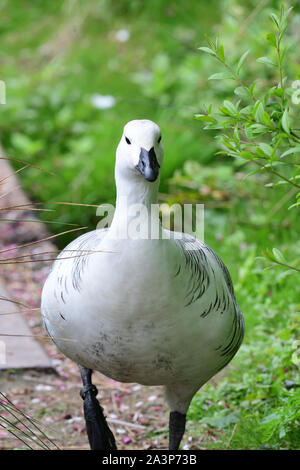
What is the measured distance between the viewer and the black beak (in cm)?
190

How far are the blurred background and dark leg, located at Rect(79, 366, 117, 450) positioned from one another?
57 cm

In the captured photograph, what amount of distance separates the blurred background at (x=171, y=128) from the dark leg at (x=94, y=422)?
566 millimetres

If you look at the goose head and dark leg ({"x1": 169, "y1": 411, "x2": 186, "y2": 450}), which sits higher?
the goose head

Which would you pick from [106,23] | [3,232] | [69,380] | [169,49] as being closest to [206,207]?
[3,232]

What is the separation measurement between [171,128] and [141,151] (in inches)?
142

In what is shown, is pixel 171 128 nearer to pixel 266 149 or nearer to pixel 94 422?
pixel 94 422

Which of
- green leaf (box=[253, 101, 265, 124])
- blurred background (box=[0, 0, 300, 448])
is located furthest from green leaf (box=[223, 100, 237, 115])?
blurred background (box=[0, 0, 300, 448])

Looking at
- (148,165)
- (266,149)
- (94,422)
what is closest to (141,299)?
(148,165)

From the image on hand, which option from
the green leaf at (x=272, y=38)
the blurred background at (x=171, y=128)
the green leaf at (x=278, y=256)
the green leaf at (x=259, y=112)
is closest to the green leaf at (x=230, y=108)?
the green leaf at (x=259, y=112)

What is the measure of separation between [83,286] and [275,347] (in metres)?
1.17

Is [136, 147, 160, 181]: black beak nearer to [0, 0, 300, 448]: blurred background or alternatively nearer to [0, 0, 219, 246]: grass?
[0, 0, 300, 448]: blurred background

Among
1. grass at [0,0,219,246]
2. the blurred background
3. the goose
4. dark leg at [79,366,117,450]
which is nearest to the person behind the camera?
the goose

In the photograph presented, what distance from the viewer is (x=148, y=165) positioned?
193cm

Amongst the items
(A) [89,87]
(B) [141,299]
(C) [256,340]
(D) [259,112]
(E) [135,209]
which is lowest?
(C) [256,340]
